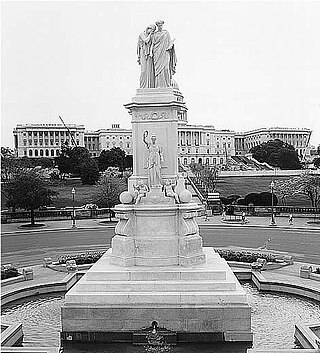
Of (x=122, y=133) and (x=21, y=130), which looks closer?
(x=21, y=130)

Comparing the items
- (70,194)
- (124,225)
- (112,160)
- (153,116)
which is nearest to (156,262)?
(124,225)

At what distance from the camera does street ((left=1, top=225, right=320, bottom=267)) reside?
29.2 metres

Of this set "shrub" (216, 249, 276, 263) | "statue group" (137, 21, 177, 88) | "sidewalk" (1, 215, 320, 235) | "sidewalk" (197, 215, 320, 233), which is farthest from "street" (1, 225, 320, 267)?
"statue group" (137, 21, 177, 88)

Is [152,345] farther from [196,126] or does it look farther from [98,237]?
[196,126]

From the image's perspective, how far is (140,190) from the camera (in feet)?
56.3

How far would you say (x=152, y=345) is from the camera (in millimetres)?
13484

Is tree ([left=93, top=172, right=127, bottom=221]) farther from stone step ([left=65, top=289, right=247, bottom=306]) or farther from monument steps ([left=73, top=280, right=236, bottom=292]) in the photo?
stone step ([left=65, top=289, right=247, bottom=306])

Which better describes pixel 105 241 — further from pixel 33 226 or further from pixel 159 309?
pixel 159 309

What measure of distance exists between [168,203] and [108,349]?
17.5ft

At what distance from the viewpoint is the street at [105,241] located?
95.8 ft

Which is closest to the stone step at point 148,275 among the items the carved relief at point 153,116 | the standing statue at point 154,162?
the standing statue at point 154,162

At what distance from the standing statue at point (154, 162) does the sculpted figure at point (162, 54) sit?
2.26 meters

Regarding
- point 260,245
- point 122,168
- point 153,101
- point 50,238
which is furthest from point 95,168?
point 153,101

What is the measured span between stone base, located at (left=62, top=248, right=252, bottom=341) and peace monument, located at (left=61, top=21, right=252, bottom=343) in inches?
1.1
